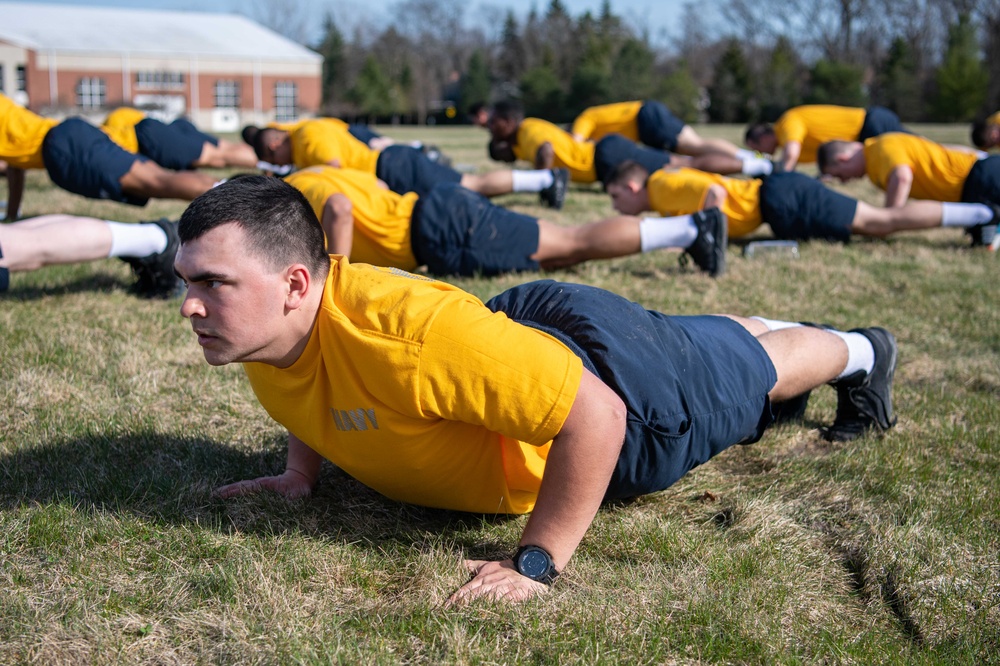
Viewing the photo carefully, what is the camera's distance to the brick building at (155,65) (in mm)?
46969

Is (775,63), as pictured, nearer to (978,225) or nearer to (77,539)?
(978,225)

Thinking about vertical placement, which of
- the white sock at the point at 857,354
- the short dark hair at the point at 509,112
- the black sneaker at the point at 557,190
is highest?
the short dark hair at the point at 509,112

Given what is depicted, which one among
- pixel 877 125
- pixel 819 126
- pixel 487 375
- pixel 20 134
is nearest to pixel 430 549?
pixel 487 375

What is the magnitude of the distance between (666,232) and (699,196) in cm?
114

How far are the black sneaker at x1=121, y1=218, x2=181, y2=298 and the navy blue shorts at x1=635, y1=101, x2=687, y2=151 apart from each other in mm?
8233

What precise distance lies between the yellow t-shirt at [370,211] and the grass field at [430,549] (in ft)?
5.90

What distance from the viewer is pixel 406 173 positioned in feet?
26.5

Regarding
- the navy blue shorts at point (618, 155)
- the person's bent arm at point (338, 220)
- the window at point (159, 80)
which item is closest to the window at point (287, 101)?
the window at point (159, 80)

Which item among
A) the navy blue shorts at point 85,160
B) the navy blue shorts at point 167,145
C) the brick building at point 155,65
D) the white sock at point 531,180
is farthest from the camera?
the brick building at point 155,65

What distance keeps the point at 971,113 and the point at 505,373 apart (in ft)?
135

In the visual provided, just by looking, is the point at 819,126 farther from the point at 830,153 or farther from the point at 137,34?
the point at 137,34

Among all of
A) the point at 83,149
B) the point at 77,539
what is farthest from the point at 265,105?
the point at 77,539

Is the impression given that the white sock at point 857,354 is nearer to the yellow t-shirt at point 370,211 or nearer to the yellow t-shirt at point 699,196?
the yellow t-shirt at point 370,211

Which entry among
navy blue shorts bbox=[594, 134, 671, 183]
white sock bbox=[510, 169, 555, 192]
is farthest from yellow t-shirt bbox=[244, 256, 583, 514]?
navy blue shorts bbox=[594, 134, 671, 183]
